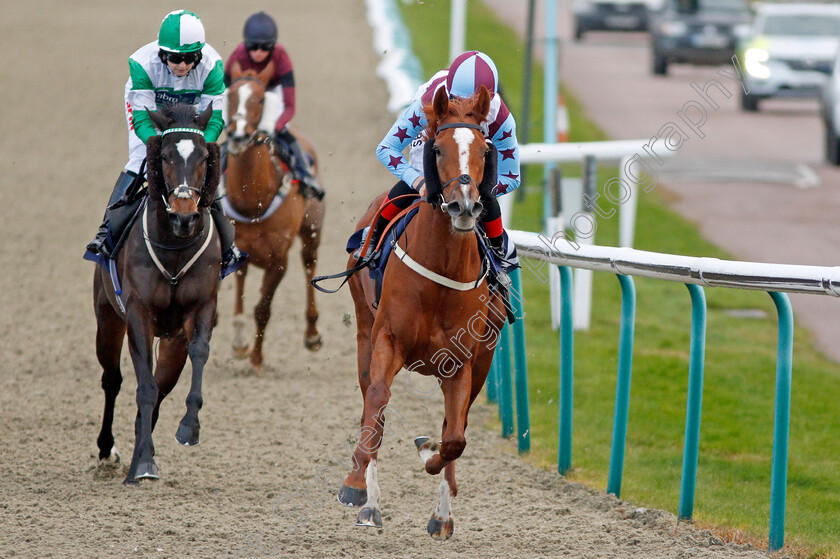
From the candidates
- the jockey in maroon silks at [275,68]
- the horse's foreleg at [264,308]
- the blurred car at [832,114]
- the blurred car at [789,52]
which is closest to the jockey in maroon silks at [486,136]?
the horse's foreleg at [264,308]

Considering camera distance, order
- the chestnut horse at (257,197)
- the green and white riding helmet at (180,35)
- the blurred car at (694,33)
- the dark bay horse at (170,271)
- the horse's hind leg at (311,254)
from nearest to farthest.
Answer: the dark bay horse at (170,271), the green and white riding helmet at (180,35), the chestnut horse at (257,197), the horse's hind leg at (311,254), the blurred car at (694,33)

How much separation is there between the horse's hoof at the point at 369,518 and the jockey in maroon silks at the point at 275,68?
182 inches

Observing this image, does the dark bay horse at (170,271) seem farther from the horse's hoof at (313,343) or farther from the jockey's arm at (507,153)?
the horse's hoof at (313,343)

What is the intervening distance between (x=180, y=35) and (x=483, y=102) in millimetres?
1902

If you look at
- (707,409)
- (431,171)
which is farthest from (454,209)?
(707,409)

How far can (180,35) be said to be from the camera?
5977 mm

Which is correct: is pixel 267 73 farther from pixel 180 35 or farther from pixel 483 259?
pixel 483 259

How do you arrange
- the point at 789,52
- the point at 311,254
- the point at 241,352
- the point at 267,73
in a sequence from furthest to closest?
the point at 789,52, the point at 311,254, the point at 267,73, the point at 241,352

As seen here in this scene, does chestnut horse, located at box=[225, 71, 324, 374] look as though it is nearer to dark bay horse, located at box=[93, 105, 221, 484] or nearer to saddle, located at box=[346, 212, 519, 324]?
Answer: dark bay horse, located at box=[93, 105, 221, 484]

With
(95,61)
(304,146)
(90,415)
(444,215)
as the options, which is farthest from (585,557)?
(95,61)

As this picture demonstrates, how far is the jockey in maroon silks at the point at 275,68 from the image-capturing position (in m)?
9.00

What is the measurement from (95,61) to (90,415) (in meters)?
16.3

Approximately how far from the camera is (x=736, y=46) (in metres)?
26.3

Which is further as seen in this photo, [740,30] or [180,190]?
[740,30]
